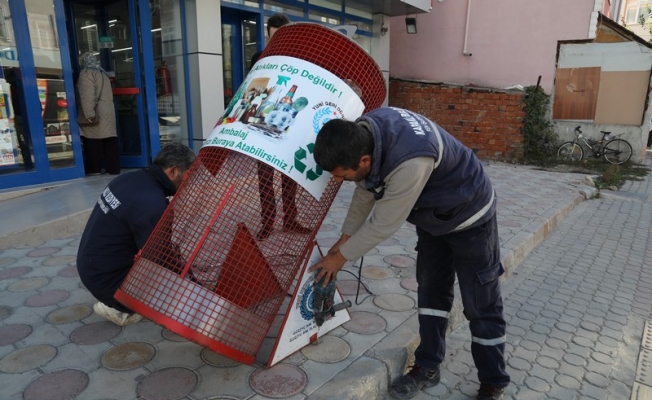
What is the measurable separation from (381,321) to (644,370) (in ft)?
5.31

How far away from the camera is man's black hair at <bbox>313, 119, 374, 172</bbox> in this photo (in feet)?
5.76

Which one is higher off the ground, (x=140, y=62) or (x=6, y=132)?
(x=140, y=62)

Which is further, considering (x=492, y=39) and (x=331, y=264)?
(x=492, y=39)

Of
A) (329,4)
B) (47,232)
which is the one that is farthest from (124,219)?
(329,4)

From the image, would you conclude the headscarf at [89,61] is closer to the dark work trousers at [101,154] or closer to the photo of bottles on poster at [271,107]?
the dark work trousers at [101,154]

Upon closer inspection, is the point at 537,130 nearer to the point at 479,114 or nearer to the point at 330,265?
the point at 479,114

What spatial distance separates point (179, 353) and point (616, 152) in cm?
1134

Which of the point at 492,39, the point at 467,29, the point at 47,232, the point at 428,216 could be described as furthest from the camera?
the point at 467,29

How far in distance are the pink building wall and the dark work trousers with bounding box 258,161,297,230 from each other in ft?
33.4

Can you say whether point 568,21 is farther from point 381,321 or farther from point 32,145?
point 32,145

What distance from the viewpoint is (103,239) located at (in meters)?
2.50

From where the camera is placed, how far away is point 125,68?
6262 mm

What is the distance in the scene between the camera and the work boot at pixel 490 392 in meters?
2.25

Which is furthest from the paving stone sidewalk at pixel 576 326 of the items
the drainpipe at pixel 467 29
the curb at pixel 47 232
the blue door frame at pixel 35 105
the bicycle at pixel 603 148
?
the drainpipe at pixel 467 29
